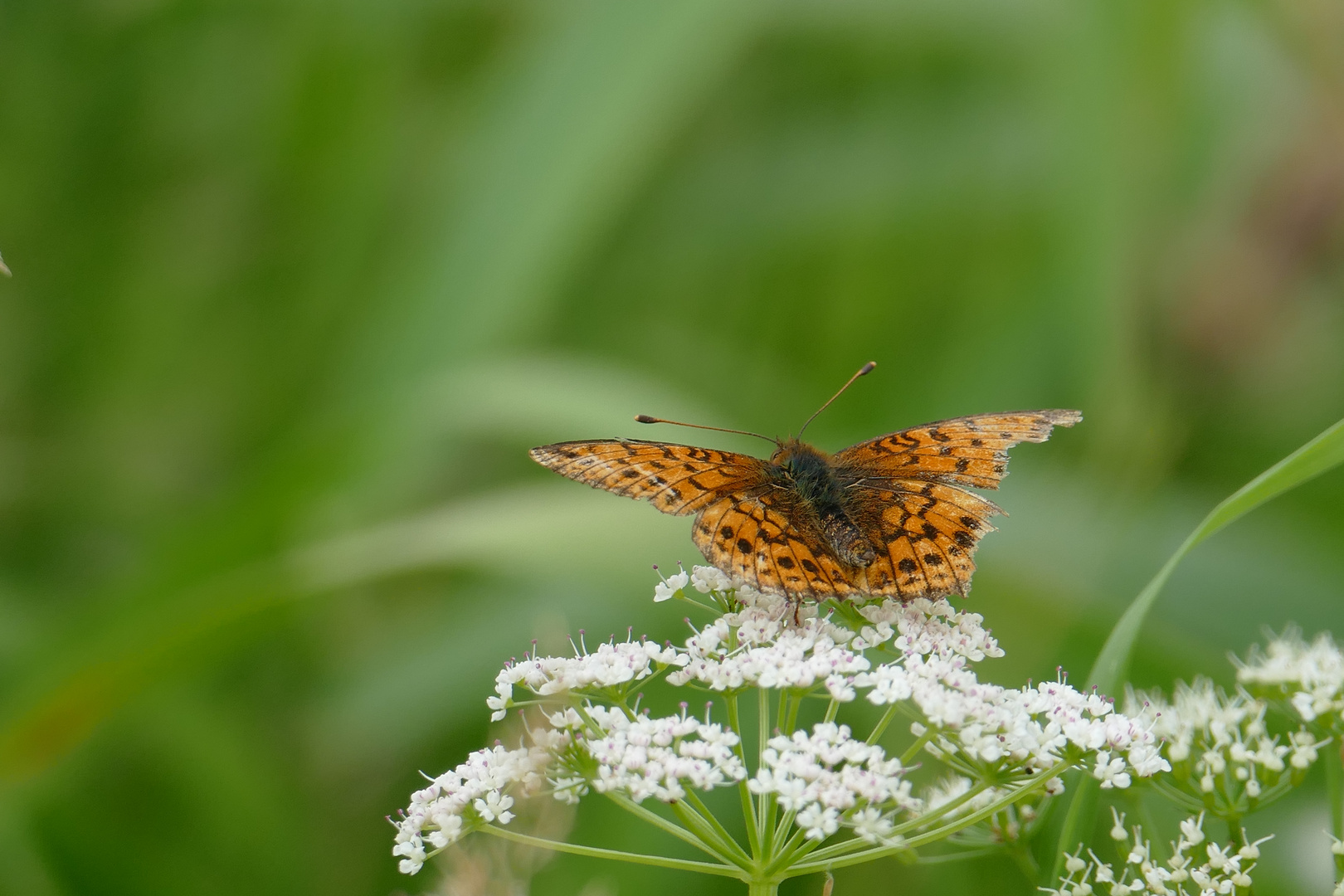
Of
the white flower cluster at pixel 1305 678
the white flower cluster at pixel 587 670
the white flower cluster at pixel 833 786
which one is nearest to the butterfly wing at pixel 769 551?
the white flower cluster at pixel 587 670

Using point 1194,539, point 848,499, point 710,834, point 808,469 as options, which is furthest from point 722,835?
point 808,469

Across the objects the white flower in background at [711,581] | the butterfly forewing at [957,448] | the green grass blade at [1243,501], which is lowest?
the green grass blade at [1243,501]

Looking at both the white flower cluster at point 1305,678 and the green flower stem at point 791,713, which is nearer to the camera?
the green flower stem at point 791,713

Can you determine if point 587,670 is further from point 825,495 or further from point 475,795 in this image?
point 825,495

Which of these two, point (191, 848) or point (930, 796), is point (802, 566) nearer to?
point (930, 796)

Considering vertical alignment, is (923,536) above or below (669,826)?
above

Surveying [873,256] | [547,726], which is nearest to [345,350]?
[873,256]

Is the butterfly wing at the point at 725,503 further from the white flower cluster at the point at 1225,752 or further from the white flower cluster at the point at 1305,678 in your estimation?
the white flower cluster at the point at 1305,678
